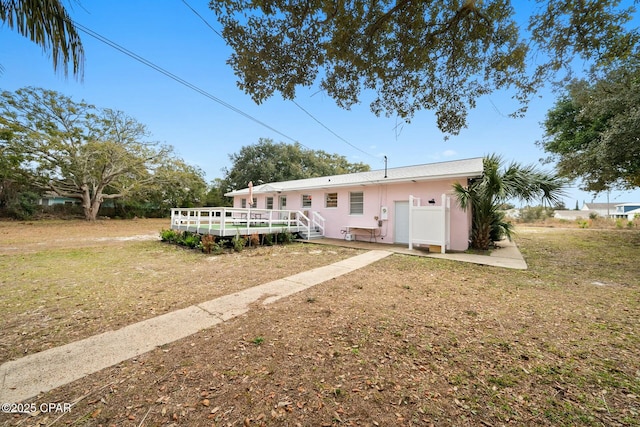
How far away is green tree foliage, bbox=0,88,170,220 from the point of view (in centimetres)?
1789

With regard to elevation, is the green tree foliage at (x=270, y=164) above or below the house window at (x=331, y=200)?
above

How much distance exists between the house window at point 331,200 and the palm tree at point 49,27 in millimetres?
11480

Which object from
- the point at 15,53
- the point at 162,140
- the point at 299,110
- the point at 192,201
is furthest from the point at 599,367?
the point at 192,201

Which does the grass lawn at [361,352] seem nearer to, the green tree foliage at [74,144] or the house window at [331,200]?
the house window at [331,200]

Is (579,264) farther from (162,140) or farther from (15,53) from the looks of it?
(162,140)

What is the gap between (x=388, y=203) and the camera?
11.6 metres

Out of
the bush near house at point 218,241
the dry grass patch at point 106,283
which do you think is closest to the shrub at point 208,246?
the bush near house at point 218,241

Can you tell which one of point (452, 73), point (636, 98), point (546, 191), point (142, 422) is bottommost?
point (142, 422)

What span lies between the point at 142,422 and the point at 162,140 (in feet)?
83.1

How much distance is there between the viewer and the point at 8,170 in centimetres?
1781

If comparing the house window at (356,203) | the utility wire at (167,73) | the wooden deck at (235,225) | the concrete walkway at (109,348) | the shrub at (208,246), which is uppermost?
the utility wire at (167,73)

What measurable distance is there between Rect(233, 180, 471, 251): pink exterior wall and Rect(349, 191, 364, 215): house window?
163mm

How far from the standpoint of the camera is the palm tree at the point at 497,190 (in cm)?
845

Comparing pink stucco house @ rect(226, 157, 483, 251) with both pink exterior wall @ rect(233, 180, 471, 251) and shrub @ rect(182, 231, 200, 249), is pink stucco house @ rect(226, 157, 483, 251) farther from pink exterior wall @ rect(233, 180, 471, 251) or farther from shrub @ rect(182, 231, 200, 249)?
shrub @ rect(182, 231, 200, 249)
